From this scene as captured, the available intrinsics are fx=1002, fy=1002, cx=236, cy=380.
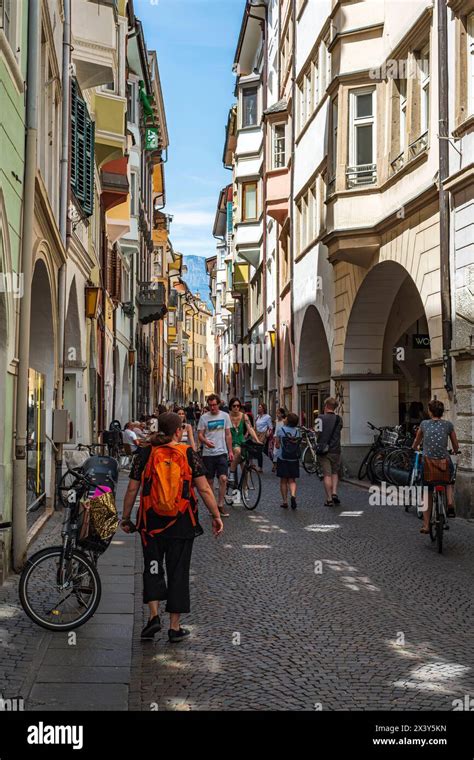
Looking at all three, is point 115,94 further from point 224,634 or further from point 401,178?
point 224,634

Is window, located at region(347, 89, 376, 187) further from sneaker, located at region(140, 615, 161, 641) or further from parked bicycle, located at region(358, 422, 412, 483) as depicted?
sneaker, located at region(140, 615, 161, 641)

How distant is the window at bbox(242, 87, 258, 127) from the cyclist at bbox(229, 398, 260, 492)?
1119 inches

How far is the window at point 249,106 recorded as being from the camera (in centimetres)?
4356

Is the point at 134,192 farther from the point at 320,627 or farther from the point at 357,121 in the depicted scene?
the point at 320,627

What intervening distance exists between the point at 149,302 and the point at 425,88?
1063 inches

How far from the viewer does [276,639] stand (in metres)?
7.20

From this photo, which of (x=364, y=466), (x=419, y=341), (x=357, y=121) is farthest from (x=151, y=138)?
(x=364, y=466)

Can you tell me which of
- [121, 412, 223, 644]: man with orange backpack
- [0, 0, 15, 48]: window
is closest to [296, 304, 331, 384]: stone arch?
[0, 0, 15, 48]: window

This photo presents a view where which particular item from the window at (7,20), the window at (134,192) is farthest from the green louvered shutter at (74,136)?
the window at (134,192)

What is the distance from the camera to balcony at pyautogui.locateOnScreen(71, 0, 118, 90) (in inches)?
716

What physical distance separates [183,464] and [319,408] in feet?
70.2

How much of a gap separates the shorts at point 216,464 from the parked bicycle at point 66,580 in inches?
A: 294

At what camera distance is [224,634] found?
734 centimetres

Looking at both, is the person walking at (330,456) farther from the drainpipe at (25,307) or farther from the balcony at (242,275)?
the balcony at (242,275)
